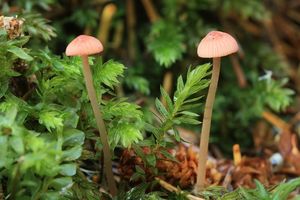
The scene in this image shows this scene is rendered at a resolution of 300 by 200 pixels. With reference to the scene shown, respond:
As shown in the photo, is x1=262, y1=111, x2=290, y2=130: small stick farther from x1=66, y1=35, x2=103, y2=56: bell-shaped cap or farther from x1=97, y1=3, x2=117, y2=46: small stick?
x1=66, y1=35, x2=103, y2=56: bell-shaped cap

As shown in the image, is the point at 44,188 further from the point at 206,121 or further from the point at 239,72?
the point at 239,72

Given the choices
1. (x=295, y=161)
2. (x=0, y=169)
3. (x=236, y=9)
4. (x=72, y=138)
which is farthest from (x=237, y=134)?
(x=0, y=169)

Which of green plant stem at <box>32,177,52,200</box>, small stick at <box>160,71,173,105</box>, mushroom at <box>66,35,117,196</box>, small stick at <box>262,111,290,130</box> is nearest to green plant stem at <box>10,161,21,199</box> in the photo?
green plant stem at <box>32,177,52,200</box>

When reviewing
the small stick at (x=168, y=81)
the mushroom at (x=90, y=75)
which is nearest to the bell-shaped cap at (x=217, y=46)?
the mushroom at (x=90, y=75)

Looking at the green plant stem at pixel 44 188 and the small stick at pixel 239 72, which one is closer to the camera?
the green plant stem at pixel 44 188

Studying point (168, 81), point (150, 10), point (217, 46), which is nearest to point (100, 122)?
point (217, 46)

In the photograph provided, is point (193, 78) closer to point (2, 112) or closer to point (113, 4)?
point (2, 112)

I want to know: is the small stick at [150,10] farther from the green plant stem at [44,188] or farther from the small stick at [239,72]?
the green plant stem at [44,188]

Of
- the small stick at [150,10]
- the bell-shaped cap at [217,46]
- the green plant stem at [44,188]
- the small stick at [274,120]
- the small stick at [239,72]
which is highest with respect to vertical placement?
the bell-shaped cap at [217,46]
